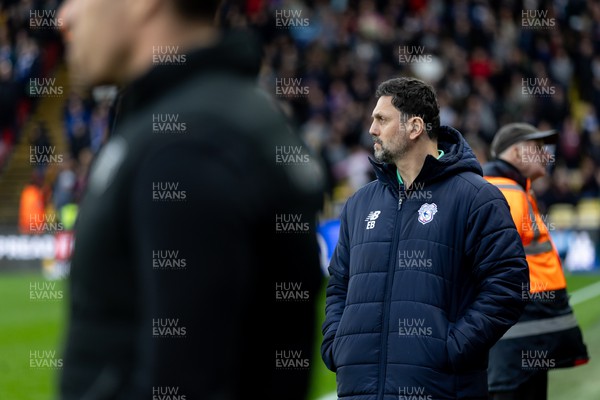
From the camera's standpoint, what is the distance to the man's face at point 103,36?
1.95 meters

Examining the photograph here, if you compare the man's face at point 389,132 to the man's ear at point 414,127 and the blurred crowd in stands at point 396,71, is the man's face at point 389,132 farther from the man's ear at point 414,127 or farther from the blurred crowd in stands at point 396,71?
the blurred crowd in stands at point 396,71

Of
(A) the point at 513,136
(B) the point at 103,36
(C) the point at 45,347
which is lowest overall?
(C) the point at 45,347

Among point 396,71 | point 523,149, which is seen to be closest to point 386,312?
point 523,149

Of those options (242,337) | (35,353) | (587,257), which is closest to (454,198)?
(242,337)

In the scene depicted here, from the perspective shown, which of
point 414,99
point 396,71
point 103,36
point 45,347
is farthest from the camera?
point 396,71

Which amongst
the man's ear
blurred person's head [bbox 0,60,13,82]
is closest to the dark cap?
the man's ear

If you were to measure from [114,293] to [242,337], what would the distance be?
0.23 meters

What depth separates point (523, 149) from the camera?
19.6 ft

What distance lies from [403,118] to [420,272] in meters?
0.63

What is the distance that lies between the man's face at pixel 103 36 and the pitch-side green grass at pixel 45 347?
3.42 meters

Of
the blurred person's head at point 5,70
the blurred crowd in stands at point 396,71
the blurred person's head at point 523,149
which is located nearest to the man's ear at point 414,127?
the blurred person's head at point 523,149

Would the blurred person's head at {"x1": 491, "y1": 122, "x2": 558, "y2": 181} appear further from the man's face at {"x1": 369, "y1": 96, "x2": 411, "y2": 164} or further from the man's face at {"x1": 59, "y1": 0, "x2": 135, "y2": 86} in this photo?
the man's face at {"x1": 59, "y1": 0, "x2": 135, "y2": 86}

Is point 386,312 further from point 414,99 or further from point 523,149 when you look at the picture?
point 523,149

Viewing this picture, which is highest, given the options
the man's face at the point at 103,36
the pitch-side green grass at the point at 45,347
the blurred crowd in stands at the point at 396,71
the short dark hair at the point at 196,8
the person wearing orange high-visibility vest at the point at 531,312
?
the blurred crowd in stands at the point at 396,71
